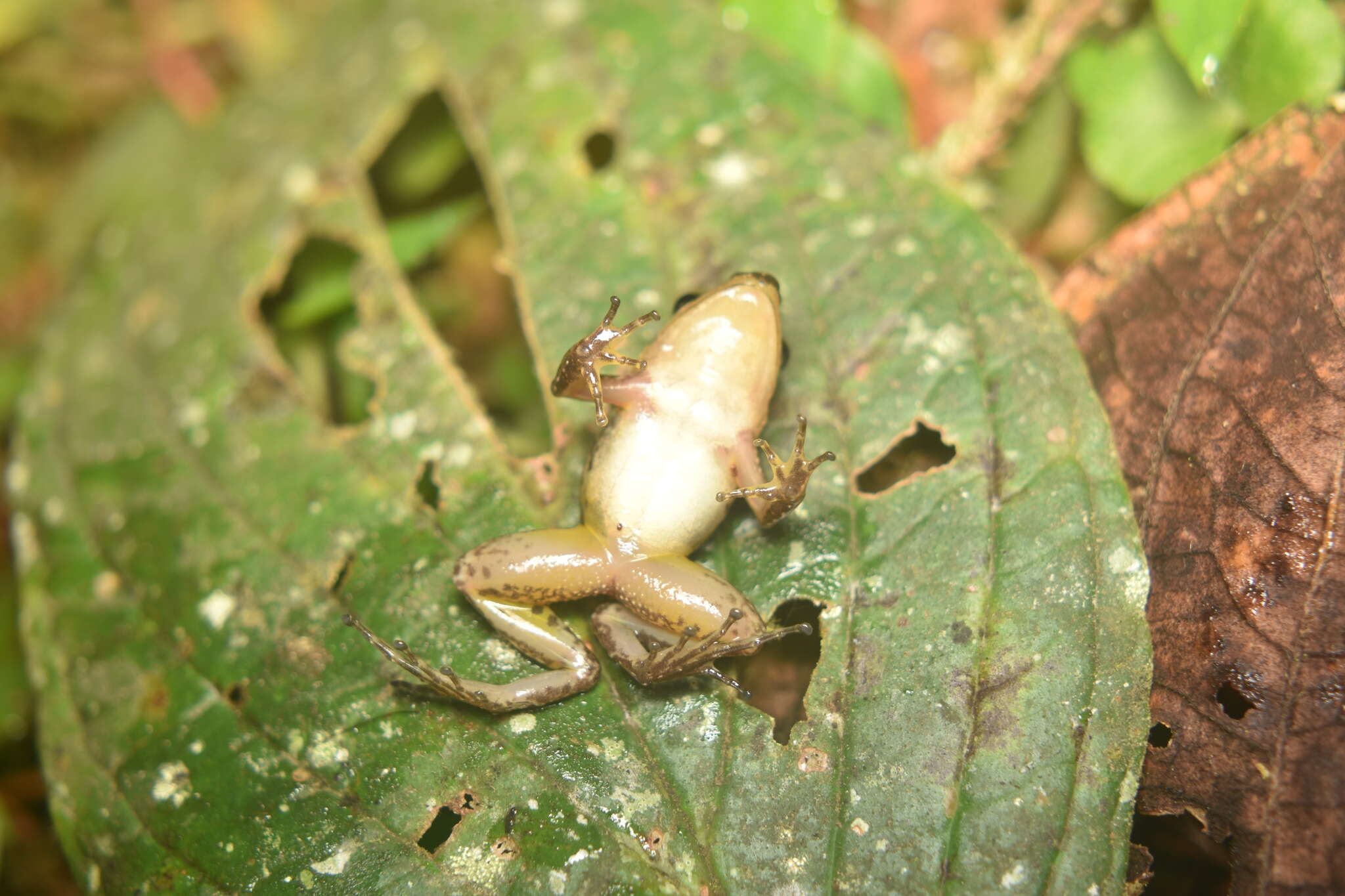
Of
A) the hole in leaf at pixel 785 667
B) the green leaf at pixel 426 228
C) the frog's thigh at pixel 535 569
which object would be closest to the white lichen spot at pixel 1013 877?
the hole in leaf at pixel 785 667

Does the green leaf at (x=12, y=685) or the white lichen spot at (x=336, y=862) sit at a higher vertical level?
the white lichen spot at (x=336, y=862)

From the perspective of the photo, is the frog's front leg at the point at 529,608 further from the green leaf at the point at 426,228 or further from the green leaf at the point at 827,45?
the green leaf at the point at 827,45

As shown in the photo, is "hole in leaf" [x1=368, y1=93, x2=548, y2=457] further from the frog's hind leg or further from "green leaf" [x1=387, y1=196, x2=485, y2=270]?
the frog's hind leg

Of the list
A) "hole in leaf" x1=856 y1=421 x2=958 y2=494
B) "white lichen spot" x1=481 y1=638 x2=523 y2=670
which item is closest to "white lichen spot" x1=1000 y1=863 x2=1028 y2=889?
"hole in leaf" x1=856 y1=421 x2=958 y2=494

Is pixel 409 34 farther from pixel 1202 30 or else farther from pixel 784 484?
pixel 1202 30

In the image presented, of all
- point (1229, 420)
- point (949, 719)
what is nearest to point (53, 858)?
point (949, 719)

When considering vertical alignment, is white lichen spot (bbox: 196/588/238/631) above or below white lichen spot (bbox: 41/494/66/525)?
above
